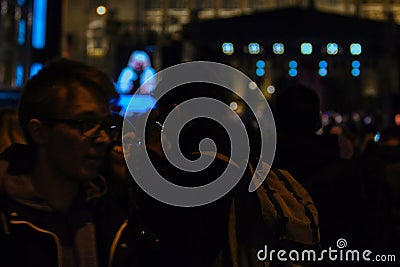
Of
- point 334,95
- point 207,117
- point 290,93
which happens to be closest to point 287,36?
point 290,93

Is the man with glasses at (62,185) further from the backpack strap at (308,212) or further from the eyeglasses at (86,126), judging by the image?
the backpack strap at (308,212)

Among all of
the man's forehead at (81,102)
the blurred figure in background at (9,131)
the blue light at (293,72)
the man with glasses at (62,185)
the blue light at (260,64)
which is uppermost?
the man's forehead at (81,102)

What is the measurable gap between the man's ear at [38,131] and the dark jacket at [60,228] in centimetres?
9

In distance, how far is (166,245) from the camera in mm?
3166

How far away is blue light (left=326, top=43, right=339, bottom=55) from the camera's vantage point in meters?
23.7

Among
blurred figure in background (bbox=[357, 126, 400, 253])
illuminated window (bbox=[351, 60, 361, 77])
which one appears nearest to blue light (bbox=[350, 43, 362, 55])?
illuminated window (bbox=[351, 60, 361, 77])

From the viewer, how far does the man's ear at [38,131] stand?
288 cm

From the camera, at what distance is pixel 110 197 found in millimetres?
3008

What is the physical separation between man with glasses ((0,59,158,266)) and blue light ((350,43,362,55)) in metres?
21.4

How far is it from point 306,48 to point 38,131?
2155cm

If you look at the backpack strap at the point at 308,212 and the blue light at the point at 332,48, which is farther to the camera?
the blue light at the point at 332,48

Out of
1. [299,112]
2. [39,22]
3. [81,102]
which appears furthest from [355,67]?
[81,102]

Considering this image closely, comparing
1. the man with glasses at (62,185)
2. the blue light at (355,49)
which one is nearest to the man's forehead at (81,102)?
the man with glasses at (62,185)

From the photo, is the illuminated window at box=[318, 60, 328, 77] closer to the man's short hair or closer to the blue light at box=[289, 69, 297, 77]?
the blue light at box=[289, 69, 297, 77]
